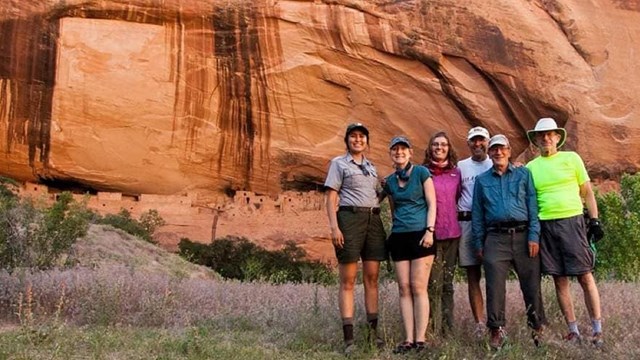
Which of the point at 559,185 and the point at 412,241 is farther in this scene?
the point at 559,185

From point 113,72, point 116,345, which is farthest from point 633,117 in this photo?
point 116,345

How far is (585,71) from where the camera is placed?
1638 cm

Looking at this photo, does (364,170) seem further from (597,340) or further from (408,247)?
(597,340)

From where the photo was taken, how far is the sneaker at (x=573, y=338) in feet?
14.1

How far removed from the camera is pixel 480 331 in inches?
177

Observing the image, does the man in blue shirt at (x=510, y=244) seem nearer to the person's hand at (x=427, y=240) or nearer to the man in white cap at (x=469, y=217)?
the man in white cap at (x=469, y=217)

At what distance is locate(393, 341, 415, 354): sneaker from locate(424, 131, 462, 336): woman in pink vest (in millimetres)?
299

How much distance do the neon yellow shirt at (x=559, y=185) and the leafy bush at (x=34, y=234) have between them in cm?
543

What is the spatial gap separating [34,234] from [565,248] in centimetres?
661

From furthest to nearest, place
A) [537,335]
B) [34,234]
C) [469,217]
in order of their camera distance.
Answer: [34,234], [469,217], [537,335]

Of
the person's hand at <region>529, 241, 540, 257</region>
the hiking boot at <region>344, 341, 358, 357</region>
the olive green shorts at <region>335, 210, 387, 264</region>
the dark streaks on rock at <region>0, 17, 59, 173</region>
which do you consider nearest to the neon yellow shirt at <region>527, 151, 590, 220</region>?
the person's hand at <region>529, 241, 540, 257</region>

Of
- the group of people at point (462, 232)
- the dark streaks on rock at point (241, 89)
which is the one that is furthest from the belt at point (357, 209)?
the dark streaks on rock at point (241, 89)

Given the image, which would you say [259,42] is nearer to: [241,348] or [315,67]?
[315,67]

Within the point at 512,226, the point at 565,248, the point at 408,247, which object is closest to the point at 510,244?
the point at 512,226
